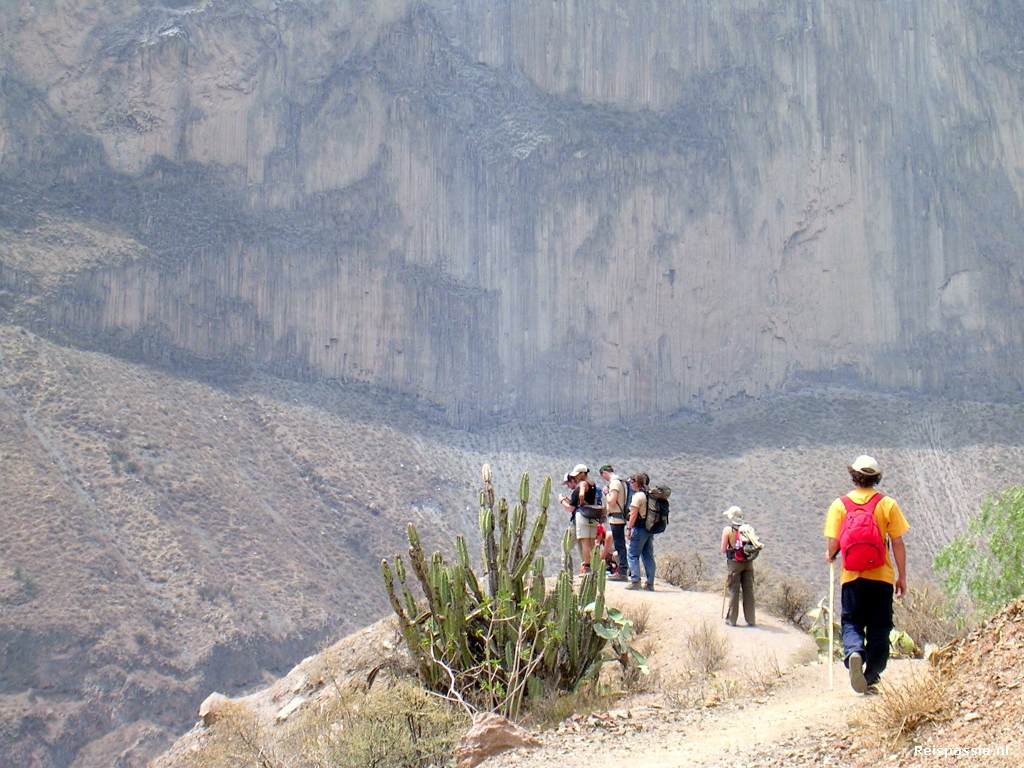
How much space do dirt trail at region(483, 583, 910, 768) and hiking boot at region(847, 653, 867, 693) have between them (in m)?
0.09

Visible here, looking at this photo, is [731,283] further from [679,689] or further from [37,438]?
[679,689]

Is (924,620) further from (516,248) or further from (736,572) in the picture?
(516,248)

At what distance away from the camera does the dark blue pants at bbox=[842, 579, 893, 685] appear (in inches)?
275

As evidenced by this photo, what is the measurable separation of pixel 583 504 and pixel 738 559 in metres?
2.32

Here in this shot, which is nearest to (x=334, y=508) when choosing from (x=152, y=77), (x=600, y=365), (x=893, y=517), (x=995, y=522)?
(x=600, y=365)

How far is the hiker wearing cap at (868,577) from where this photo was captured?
6.91 m

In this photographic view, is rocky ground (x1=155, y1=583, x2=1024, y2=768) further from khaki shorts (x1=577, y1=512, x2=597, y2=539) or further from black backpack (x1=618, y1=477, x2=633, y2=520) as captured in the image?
black backpack (x1=618, y1=477, x2=633, y2=520)

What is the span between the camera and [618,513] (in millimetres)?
13883

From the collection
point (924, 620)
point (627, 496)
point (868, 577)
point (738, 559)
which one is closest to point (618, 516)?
point (627, 496)

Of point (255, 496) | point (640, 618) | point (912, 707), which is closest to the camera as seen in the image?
point (912, 707)

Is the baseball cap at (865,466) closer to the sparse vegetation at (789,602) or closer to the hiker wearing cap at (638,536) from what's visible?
the hiker wearing cap at (638,536)

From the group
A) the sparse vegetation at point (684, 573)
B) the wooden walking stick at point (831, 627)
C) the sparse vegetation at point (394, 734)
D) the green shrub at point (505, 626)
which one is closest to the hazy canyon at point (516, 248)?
the sparse vegetation at point (684, 573)

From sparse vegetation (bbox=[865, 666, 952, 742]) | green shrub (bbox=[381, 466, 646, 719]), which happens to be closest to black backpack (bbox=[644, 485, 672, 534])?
green shrub (bbox=[381, 466, 646, 719])

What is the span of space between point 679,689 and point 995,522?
13.2 ft
